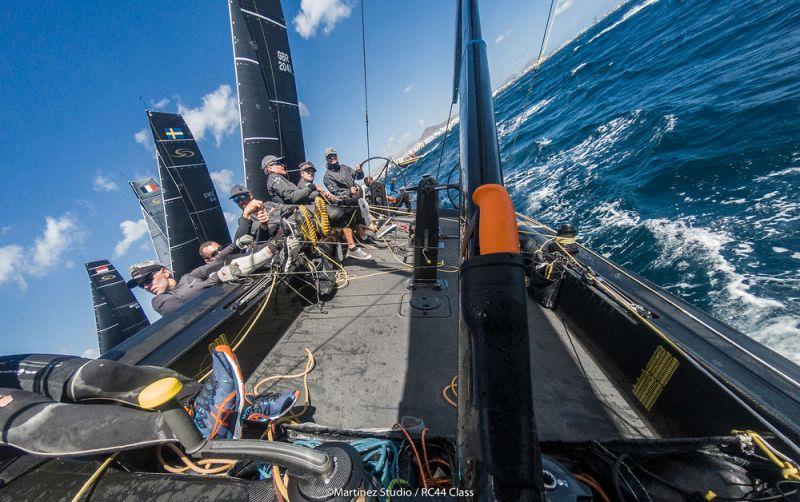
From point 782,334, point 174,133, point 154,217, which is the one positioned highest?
point 174,133

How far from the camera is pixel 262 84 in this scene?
10055 millimetres

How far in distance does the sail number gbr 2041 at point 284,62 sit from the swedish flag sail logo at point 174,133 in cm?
500

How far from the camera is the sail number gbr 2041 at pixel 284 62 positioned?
10.9 metres

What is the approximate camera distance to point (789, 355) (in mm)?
2740

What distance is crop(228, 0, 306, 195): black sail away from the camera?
9.64 metres

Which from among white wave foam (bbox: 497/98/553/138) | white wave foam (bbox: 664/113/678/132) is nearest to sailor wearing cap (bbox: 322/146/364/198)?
white wave foam (bbox: 664/113/678/132)

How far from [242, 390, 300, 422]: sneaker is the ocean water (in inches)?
186

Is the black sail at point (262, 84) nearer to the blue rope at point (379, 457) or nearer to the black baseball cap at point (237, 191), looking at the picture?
the black baseball cap at point (237, 191)

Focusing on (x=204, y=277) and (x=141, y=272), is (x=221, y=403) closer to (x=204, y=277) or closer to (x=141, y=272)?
(x=204, y=277)

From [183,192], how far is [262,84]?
568cm

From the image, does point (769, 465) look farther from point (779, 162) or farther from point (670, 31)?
point (670, 31)

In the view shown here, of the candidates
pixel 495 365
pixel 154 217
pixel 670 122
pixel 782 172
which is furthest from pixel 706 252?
pixel 154 217

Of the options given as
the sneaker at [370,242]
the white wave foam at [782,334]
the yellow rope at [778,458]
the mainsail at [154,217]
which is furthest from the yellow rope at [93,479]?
the mainsail at [154,217]

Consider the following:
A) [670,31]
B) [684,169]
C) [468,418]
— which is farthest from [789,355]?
[670,31]
